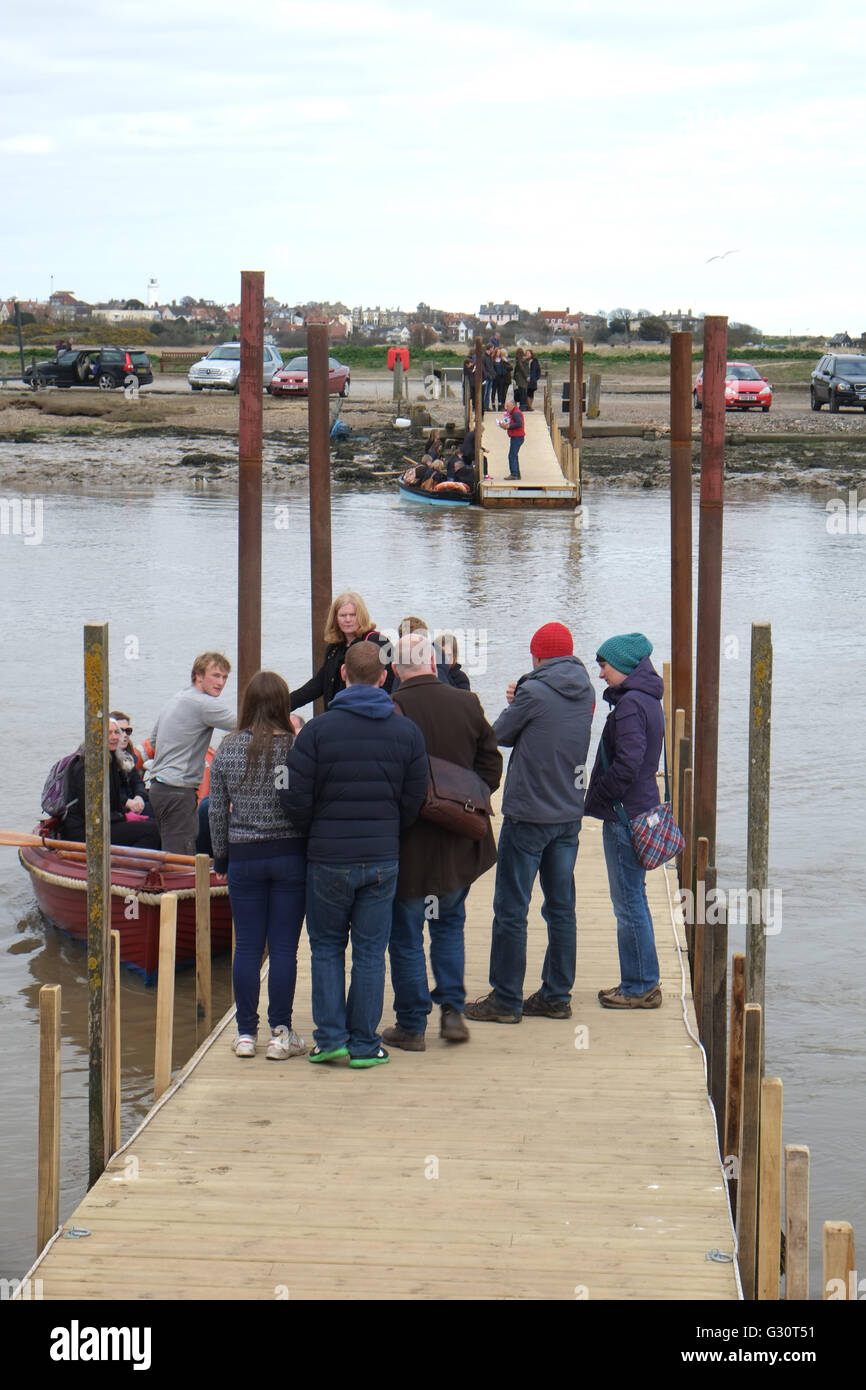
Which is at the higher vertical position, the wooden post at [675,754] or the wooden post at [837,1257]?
the wooden post at [675,754]

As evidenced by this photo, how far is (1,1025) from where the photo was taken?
35.4ft

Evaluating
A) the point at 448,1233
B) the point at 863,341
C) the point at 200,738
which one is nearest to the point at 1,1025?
the point at 200,738

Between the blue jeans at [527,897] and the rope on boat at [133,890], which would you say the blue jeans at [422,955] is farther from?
the rope on boat at [133,890]

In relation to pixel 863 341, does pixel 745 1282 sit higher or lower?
lower

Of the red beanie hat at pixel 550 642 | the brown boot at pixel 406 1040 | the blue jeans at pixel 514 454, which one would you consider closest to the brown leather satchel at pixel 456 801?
the red beanie hat at pixel 550 642

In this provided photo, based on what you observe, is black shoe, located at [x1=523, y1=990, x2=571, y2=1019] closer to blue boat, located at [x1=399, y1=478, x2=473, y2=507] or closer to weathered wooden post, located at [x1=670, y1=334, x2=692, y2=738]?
weathered wooden post, located at [x1=670, y1=334, x2=692, y2=738]

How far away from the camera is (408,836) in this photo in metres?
7.16

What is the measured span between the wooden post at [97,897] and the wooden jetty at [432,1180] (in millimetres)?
191

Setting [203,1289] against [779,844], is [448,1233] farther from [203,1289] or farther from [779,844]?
[779,844]

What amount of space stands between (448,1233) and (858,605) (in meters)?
24.0

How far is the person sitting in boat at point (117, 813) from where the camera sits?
36.0 feet

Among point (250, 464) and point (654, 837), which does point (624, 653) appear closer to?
point (654, 837)

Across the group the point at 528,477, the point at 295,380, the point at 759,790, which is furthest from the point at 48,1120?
the point at 295,380

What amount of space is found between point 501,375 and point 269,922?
32728mm
